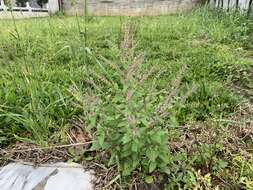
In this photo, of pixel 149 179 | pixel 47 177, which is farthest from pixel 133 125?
pixel 47 177

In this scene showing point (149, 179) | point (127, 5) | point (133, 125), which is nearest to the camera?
point (133, 125)

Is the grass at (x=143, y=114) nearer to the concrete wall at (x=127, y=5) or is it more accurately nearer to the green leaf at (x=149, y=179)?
the green leaf at (x=149, y=179)

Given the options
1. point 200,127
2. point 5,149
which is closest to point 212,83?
point 200,127

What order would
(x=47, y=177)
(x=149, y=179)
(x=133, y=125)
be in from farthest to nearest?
(x=47, y=177), (x=149, y=179), (x=133, y=125)

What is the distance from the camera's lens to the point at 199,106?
6.10 feet

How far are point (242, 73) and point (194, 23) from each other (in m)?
2.07

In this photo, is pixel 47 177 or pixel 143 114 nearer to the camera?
pixel 143 114

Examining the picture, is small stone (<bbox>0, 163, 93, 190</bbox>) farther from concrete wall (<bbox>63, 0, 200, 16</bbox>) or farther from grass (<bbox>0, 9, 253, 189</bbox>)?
concrete wall (<bbox>63, 0, 200, 16</bbox>)

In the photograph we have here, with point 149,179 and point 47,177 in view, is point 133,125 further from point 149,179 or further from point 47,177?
point 47,177

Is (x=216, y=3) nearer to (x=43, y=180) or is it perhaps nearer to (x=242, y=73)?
(x=242, y=73)

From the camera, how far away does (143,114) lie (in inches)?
48.4

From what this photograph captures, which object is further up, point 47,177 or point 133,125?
point 133,125

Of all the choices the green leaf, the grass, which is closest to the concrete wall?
the grass

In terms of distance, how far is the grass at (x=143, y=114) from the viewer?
1263mm
